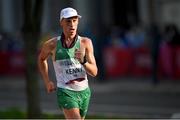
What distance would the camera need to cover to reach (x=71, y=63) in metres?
8.43

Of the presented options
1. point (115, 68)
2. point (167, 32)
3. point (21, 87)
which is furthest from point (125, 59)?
point (21, 87)

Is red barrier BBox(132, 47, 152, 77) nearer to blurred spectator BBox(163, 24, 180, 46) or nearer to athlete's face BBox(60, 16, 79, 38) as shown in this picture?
blurred spectator BBox(163, 24, 180, 46)

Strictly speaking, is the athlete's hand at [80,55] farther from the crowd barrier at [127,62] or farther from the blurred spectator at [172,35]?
the crowd barrier at [127,62]

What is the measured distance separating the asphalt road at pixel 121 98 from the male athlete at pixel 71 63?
14.9ft

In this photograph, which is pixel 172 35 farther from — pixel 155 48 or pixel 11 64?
pixel 11 64

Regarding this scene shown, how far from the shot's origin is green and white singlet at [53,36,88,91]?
8430mm

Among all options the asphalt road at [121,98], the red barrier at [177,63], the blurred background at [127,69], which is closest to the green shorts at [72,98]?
the blurred background at [127,69]

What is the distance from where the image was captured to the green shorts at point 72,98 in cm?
841

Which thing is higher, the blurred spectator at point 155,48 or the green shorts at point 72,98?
the green shorts at point 72,98

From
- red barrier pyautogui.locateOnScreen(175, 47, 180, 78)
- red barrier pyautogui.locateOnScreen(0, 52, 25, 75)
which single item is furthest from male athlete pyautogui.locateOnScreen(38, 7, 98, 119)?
red barrier pyautogui.locateOnScreen(0, 52, 25, 75)

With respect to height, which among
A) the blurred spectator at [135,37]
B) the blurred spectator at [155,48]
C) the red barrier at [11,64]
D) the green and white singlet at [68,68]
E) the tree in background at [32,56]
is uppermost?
the green and white singlet at [68,68]

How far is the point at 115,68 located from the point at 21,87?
321cm

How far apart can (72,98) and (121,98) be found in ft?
30.6

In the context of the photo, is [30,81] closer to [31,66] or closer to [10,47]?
[31,66]
